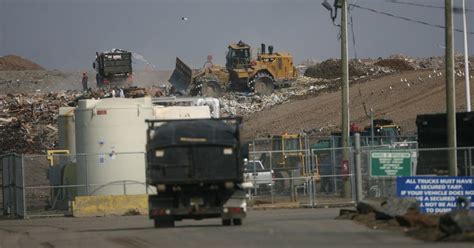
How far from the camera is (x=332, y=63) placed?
90875 mm

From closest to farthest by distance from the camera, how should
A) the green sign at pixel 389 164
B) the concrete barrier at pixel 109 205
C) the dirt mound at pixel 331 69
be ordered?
the green sign at pixel 389 164 < the concrete barrier at pixel 109 205 < the dirt mound at pixel 331 69

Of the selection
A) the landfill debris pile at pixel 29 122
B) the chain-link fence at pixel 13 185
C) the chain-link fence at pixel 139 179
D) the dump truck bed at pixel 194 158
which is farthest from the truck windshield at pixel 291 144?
the dump truck bed at pixel 194 158

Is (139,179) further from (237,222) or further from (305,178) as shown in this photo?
(237,222)

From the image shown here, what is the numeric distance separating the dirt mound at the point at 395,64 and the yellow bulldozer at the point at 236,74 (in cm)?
1906

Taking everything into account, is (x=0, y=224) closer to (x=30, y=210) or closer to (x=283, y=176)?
(x=30, y=210)

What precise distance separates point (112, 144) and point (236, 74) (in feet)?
113

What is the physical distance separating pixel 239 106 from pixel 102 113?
113 ft

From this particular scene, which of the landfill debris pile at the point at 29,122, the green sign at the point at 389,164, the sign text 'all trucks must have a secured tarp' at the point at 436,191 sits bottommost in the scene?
the sign text 'all trucks must have a secured tarp' at the point at 436,191

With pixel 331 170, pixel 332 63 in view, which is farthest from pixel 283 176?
pixel 332 63

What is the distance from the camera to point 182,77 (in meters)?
69.8

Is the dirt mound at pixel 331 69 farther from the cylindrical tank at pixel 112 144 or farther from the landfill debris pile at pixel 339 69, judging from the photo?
the cylindrical tank at pixel 112 144

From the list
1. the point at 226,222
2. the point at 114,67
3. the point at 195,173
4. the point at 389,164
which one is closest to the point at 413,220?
the point at 226,222

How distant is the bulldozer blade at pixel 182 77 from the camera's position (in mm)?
68062

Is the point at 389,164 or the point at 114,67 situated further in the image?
the point at 114,67
